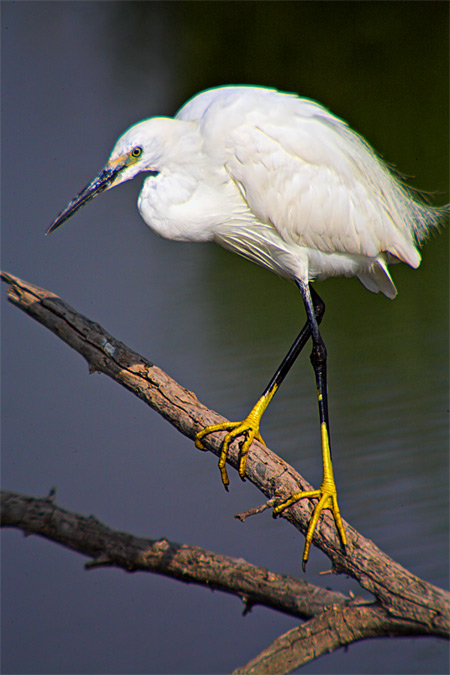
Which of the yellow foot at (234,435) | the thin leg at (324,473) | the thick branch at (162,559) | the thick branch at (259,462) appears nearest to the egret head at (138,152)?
the thick branch at (259,462)

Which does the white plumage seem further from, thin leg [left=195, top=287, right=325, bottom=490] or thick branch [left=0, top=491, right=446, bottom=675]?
thick branch [left=0, top=491, right=446, bottom=675]

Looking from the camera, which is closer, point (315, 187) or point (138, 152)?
point (138, 152)

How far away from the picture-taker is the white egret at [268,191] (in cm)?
157

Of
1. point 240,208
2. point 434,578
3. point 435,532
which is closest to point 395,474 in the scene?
point 435,532

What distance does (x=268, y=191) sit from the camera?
163cm

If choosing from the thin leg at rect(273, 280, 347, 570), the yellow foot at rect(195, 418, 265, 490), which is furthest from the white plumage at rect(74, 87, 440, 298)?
the yellow foot at rect(195, 418, 265, 490)

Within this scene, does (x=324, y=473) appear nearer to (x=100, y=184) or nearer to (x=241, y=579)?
(x=241, y=579)

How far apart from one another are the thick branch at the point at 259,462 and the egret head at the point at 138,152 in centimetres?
31

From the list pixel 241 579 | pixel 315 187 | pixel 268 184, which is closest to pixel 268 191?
pixel 268 184

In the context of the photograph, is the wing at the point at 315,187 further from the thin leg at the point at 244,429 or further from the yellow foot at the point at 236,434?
the yellow foot at the point at 236,434

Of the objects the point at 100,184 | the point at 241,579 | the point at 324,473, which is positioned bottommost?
the point at 241,579

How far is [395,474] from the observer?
221 centimetres

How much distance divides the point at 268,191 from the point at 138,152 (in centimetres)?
33

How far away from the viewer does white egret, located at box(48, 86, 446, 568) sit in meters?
1.57
